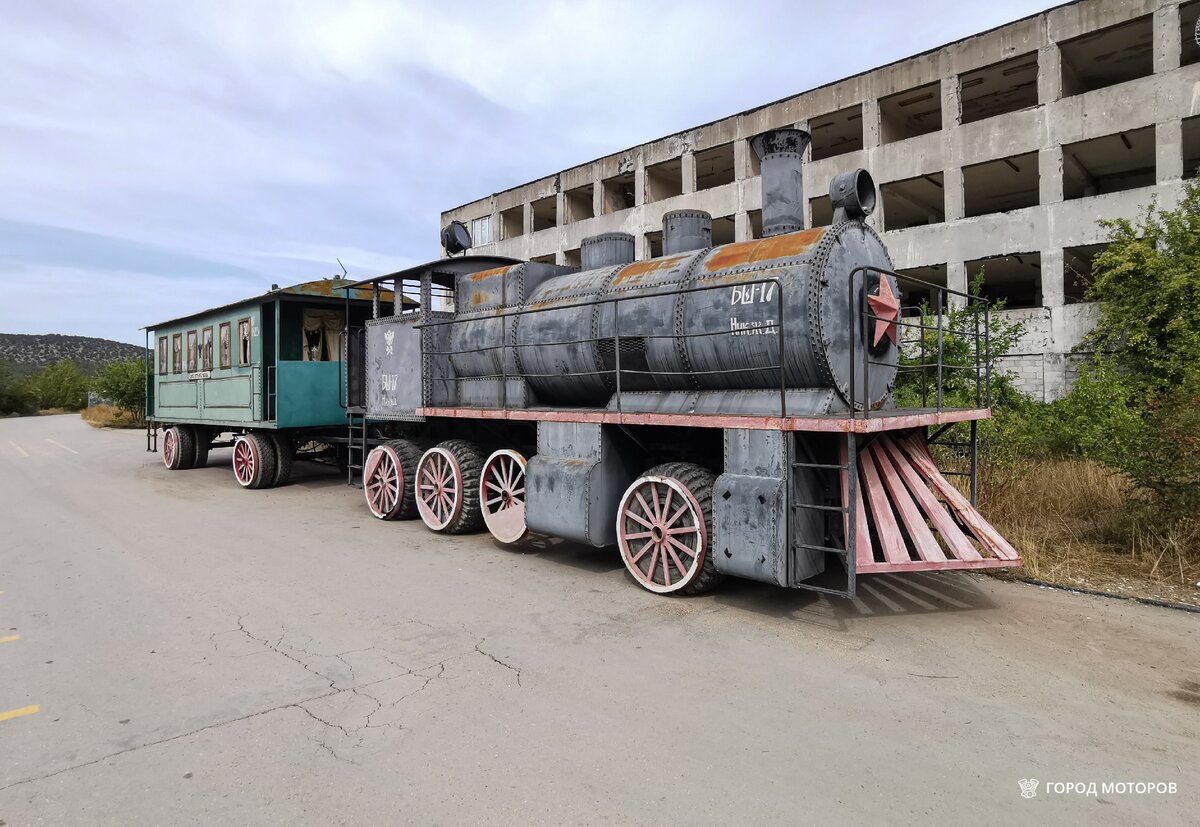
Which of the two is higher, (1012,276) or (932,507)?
(1012,276)

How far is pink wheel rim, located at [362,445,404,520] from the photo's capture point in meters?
9.44

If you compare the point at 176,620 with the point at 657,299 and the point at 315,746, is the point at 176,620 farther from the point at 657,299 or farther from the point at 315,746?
the point at 657,299

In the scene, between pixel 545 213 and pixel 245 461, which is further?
pixel 545 213

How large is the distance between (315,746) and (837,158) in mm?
25093

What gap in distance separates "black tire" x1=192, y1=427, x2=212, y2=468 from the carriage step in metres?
15.3

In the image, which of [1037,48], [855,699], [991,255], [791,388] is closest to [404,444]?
[791,388]

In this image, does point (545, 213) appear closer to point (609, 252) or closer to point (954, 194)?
point (954, 194)

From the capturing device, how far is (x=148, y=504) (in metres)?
11.0

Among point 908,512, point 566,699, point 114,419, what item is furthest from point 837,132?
point 114,419

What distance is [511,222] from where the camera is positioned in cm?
3772

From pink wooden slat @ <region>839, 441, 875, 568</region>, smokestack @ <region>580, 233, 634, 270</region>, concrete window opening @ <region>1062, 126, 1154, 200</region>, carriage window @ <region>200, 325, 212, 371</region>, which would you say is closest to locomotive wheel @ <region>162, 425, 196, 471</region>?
carriage window @ <region>200, 325, 212, 371</region>

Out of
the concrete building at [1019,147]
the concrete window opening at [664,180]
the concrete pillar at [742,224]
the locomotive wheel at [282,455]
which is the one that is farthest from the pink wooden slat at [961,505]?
the concrete window opening at [664,180]

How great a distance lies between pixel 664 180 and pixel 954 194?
43.2ft

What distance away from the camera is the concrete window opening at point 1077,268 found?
19.7 metres
